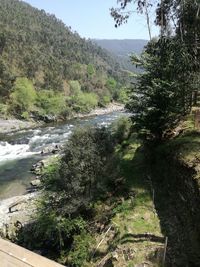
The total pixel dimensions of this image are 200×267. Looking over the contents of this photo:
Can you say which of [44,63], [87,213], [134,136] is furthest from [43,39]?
[87,213]

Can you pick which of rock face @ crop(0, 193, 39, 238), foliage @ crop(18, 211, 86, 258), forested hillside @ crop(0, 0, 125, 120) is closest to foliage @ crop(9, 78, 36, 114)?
forested hillside @ crop(0, 0, 125, 120)

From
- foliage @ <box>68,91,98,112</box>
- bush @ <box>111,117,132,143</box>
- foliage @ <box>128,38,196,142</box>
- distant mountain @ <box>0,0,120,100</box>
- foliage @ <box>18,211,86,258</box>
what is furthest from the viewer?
distant mountain @ <box>0,0,120,100</box>

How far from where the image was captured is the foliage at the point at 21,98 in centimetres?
7856

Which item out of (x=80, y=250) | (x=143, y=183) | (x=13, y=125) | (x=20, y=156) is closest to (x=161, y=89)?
(x=143, y=183)

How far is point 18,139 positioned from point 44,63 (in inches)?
2840

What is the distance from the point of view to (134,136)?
2597 cm

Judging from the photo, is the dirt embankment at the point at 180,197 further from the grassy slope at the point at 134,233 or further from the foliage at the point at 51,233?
the foliage at the point at 51,233

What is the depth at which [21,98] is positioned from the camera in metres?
80.9

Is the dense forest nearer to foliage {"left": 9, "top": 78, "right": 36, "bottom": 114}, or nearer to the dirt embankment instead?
the dirt embankment

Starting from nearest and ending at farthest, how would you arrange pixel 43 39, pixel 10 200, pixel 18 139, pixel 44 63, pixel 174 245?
pixel 174 245 < pixel 10 200 < pixel 18 139 < pixel 44 63 < pixel 43 39

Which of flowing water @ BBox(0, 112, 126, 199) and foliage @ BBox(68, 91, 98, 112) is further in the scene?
foliage @ BBox(68, 91, 98, 112)

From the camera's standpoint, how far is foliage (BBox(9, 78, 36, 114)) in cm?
7856

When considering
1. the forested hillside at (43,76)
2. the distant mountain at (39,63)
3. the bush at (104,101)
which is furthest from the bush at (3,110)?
the bush at (104,101)

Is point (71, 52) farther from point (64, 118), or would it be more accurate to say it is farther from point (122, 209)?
point (122, 209)
